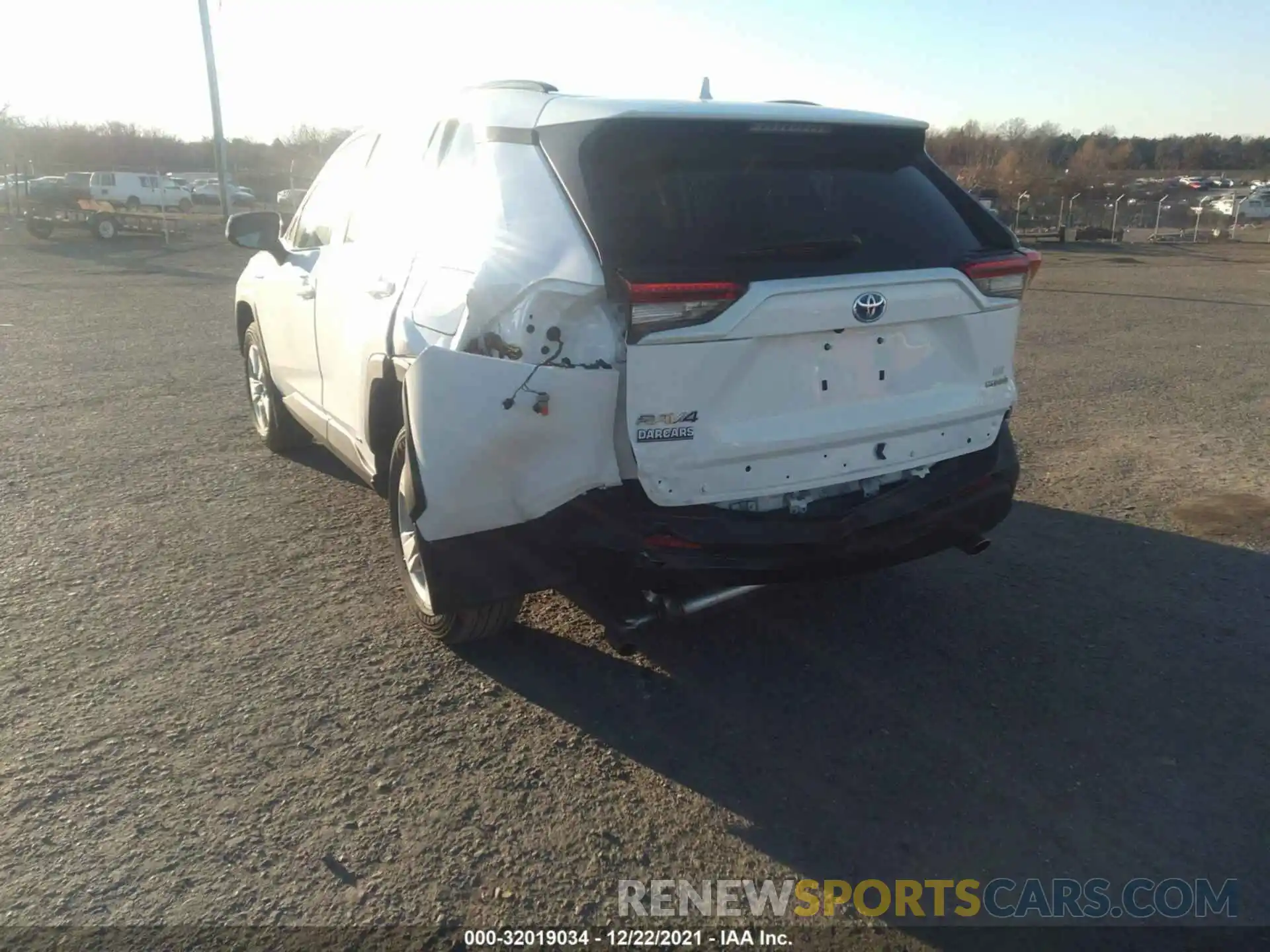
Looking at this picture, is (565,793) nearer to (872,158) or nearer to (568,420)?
(568,420)

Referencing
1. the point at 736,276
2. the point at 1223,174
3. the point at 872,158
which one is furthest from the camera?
the point at 1223,174

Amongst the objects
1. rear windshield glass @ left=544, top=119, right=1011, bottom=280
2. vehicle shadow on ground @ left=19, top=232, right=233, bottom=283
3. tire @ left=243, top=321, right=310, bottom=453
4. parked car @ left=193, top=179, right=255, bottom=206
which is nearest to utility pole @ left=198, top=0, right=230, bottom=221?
vehicle shadow on ground @ left=19, top=232, right=233, bottom=283

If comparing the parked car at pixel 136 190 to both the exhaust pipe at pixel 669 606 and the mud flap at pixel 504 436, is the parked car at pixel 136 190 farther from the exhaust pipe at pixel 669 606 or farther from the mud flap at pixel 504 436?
A: the exhaust pipe at pixel 669 606

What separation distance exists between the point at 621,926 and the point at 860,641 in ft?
6.10

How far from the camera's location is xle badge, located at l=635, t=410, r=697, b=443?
3.08 meters

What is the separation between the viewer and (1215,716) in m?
3.54

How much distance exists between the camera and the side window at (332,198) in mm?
5055

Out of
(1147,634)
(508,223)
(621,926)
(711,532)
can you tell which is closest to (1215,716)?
(1147,634)

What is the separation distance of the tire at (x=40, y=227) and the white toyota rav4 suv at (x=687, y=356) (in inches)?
1252

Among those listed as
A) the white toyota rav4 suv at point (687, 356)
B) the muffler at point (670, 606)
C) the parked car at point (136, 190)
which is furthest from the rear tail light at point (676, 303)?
the parked car at point (136, 190)

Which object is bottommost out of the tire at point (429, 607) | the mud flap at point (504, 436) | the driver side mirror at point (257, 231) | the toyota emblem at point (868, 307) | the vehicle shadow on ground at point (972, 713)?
the vehicle shadow on ground at point (972, 713)

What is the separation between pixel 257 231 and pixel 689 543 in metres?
3.49

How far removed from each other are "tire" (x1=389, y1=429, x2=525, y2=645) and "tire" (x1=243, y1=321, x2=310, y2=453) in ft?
8.40

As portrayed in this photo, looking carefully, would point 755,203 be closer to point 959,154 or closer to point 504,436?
point 504,436
